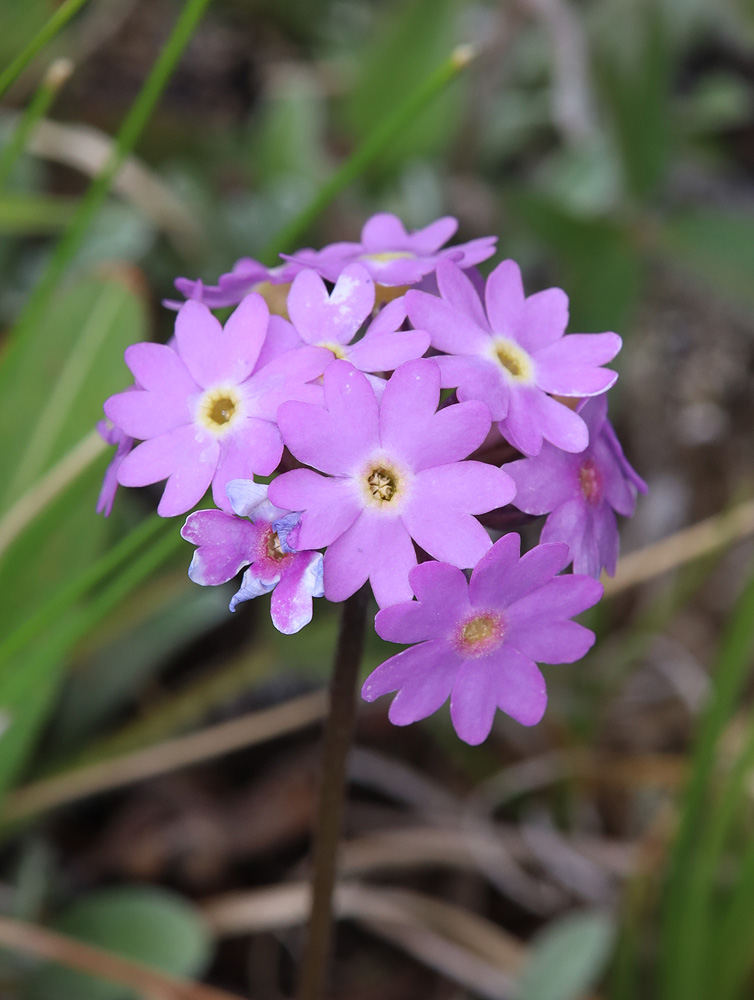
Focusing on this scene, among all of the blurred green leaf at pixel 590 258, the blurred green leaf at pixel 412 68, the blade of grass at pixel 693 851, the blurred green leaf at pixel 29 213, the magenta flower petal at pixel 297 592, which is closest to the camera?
the magenta flower petal at pixel 297 592

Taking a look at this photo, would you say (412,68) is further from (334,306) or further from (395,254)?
(334,306)

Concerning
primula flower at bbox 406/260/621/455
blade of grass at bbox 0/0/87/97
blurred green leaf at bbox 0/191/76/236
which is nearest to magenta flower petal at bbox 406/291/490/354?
primula flower at bbox 406/260/621/455

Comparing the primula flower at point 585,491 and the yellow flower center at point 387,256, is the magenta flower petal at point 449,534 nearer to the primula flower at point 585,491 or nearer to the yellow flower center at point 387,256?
the primula flower at point 585,491

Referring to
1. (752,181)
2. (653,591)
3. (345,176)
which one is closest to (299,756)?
(653,591)

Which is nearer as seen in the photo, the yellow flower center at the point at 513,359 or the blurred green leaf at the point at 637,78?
the yellow flower center at the point at 513,359

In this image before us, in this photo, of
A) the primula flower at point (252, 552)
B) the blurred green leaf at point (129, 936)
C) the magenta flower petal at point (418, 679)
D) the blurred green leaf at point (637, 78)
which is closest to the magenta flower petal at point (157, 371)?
the primula flower at point (252, 552)

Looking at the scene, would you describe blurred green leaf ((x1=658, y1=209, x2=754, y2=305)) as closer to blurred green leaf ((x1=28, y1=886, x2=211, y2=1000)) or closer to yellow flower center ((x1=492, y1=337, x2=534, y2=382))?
yellow flower center ((x1=492, y1=337, x2=534, y2=382))

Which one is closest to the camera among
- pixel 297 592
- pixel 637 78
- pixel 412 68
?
pixel 297 592

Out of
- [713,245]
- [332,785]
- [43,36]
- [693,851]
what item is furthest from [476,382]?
[713,245]
